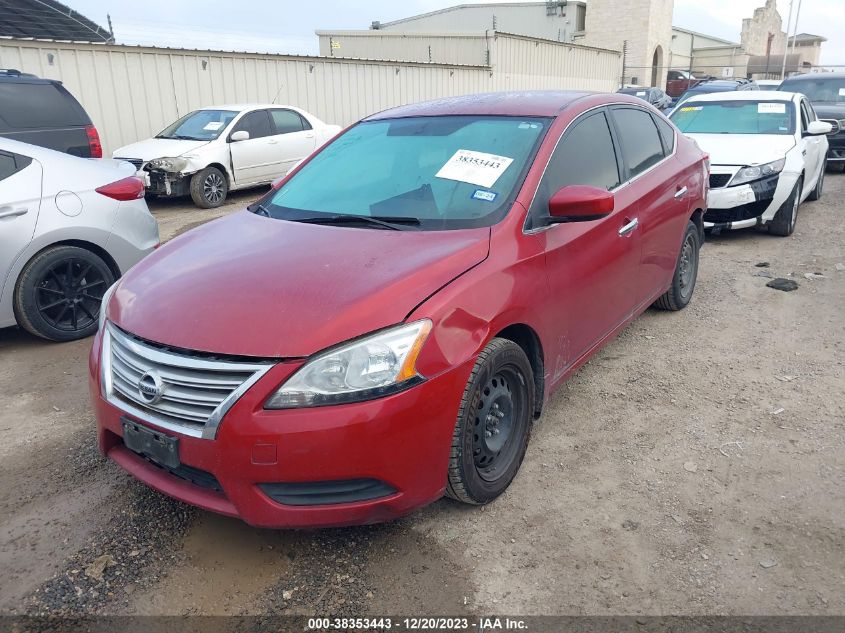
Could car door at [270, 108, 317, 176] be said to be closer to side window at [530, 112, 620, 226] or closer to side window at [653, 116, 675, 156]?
side window at [653, 116, 675, 156]

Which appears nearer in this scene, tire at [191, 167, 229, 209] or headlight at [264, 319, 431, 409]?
headlight at [264, 319, 431, 409]

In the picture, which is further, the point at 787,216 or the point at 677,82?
the point at 677,82

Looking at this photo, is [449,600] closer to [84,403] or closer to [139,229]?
[84,403]

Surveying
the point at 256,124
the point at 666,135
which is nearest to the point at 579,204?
the point at 666,135

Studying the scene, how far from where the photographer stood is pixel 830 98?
40.4ft

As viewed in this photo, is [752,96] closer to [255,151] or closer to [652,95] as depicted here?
[255,151]

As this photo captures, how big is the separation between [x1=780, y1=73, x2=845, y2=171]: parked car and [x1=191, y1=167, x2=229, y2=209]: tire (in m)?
10.4

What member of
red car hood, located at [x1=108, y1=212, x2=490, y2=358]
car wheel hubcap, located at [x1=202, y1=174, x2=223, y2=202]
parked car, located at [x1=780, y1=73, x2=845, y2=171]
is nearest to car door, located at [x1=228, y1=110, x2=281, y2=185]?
car wheel hubcap, located at [x1=202, y1=174, x2=223, y2=202]

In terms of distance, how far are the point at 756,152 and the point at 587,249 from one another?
502cm

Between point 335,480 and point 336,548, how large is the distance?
50 centimetres

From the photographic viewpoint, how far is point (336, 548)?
2590mm

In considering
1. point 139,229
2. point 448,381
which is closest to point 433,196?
point 448,381

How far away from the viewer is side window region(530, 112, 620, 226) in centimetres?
310

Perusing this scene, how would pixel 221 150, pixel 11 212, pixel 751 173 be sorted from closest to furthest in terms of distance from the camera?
pixel 11 212 → pixel 751 173 → pixel 221 150
